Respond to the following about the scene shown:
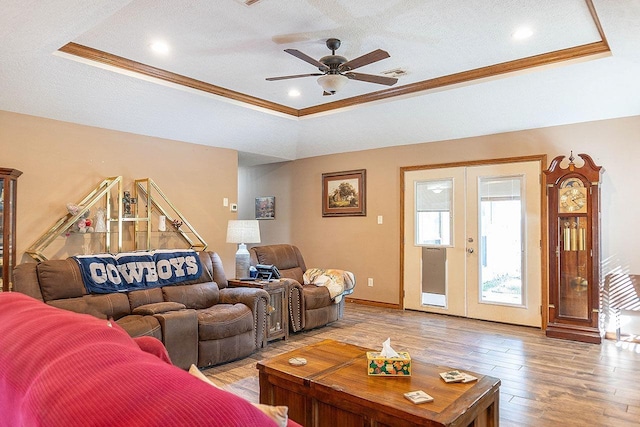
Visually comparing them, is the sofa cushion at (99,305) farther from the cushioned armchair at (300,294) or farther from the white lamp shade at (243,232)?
the cushioned armchair at (300,294)

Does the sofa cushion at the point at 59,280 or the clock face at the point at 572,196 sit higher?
the clock face at the point at 572,196

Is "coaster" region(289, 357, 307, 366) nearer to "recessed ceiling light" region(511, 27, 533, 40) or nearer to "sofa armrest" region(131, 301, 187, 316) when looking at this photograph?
"sofa armrest" region(131, 301, 187, 316)

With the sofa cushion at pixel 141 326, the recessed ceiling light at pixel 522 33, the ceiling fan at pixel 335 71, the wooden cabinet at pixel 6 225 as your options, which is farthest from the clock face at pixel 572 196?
the wooden cabinet at pixel 6 225

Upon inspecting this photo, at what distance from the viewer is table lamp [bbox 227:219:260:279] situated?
4.59 m

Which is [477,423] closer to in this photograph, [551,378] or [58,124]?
[551,378]

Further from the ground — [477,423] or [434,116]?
[434,116]

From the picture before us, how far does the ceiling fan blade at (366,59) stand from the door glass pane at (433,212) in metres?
2.84

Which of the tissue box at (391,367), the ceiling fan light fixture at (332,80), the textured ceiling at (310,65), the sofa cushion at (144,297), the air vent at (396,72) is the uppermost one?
the air vent at (396,72)

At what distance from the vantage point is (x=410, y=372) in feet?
7.20

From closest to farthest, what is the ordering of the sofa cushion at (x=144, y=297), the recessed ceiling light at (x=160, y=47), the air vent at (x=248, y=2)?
the air vent at (x=248, y=2), the recessed ceiling light at (x=160, y=47), the sofa cushion at (x=144, y=297)

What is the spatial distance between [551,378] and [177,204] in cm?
458

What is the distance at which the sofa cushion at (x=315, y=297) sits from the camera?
471 cm

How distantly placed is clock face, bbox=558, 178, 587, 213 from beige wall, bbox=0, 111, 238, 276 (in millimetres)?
4285

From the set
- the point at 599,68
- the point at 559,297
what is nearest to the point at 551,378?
the point at 559,297
